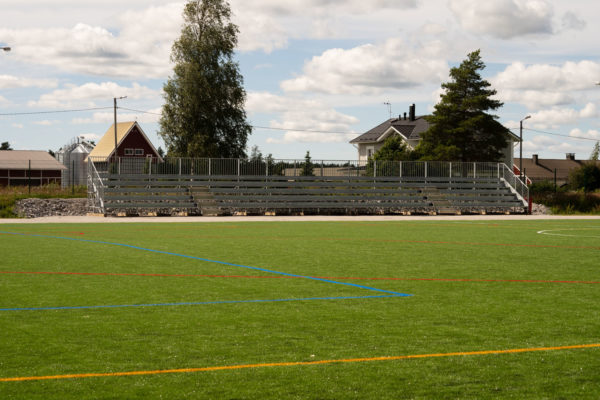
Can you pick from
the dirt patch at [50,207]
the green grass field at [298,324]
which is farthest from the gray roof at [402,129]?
the green grass field at [298,324]

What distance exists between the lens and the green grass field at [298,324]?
16.8ft

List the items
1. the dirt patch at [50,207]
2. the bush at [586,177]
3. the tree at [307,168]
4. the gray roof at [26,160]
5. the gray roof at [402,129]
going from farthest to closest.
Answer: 1. the gray roof at [402,129]
2. the gray roof at [26,160]
3. the bush at [586,177]
4. the tree at [307,168]
5. the dirt patch at [50,207]

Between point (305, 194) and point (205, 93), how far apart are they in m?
16.8

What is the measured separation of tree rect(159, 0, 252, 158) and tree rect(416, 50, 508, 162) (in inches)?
542

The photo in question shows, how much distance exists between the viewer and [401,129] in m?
64.6

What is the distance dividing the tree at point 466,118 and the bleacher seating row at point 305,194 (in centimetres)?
763

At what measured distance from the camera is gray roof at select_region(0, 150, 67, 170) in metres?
63.3

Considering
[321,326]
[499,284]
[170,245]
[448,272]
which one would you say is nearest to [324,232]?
[170,245]

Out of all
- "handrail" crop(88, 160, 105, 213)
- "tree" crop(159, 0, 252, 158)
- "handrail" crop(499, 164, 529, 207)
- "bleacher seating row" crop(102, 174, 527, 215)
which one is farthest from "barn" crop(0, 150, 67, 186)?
"handrail" crop(499, 164, 529, 207)

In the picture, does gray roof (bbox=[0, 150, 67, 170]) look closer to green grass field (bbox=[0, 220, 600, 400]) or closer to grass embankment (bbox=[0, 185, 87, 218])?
grass embankment (bbox=[0, 185, 87, 218])

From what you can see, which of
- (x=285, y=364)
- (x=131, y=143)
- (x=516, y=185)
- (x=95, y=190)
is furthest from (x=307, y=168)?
(x=285, y=364)

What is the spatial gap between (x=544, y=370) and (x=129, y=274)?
23.7 feet

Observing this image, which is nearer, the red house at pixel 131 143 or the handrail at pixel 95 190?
the handrail at pixel 95 190

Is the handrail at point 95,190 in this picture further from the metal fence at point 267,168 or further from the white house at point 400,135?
Answer: the white house at point 400,135
